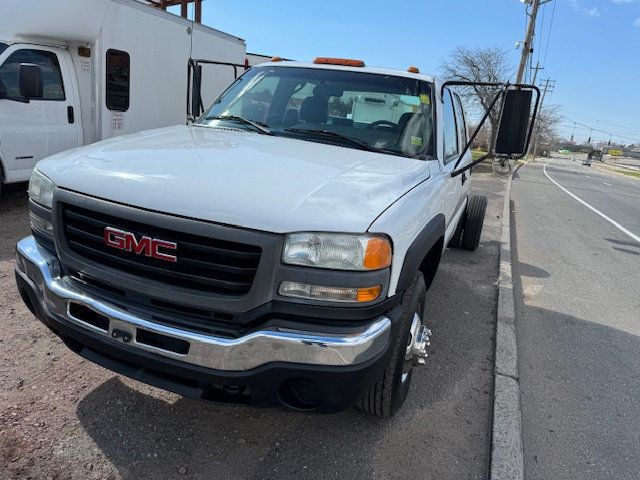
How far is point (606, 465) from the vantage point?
2.82m

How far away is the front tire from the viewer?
8.34 ft

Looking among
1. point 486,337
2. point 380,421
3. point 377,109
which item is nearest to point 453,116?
point 377,109

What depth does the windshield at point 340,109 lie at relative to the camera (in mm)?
3352

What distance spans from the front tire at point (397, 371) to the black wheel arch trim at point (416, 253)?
0.18 metres

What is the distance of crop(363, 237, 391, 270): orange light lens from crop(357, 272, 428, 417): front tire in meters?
0.43

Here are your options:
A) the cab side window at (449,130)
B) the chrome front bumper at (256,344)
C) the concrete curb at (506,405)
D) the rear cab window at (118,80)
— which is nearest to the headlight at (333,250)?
the chrome front bumper at (256,344)

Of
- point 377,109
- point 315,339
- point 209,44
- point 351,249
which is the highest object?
point 209,44

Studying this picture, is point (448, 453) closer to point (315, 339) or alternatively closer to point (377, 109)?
point (315, 339)

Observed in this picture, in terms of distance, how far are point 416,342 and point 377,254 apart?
1055mm

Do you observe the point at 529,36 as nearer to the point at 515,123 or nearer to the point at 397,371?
the point at 515,123

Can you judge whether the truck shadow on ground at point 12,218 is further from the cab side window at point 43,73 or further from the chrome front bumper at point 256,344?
the chrome front bumper at point 256,344

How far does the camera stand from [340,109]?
140 inches

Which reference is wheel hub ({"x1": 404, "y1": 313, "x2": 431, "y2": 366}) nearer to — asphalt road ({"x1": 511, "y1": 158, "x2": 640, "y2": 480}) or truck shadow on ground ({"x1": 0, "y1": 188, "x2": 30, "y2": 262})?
asphalt road ({"x1": 511, "y1": 158, "x2": 640, "y2": 480})

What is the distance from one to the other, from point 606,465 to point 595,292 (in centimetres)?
360
